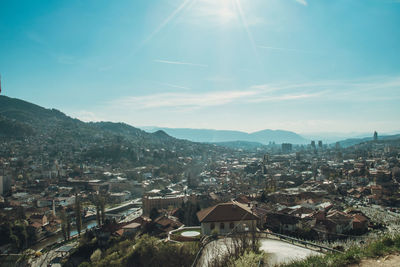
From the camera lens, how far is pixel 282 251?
8180 millimetres

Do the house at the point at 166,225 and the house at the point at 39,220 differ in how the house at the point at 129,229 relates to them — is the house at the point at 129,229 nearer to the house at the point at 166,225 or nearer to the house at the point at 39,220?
the house at the point at 166,225

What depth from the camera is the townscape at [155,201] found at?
17.2m

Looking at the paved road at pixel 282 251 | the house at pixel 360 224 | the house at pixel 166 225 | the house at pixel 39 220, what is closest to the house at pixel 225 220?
the paved road at pixel 282 251

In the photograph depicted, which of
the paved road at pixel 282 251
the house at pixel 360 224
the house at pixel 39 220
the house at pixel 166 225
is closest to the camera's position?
the paved road at pixel 282 251

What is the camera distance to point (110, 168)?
72875mm

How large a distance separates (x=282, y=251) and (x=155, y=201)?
94.9ft

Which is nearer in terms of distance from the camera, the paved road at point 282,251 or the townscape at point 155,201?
the paved road at point 282,251

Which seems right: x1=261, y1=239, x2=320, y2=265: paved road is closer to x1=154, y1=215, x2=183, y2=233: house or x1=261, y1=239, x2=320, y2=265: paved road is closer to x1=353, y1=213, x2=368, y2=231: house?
x1=154, y1=215, x2=183, y2=233: house

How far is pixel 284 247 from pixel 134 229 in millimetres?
13692

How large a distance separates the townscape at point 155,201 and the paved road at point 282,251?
3.17ft

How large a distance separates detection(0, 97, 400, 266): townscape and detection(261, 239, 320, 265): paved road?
3.17 ft

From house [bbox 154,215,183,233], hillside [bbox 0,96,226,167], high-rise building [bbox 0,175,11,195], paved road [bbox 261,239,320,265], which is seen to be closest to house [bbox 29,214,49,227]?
house [bbox 154,215,183,233]

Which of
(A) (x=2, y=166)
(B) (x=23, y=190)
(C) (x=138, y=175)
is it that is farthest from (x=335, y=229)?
(A) (x=2, y=166)

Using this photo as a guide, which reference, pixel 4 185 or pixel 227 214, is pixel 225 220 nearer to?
pixel 227 214
